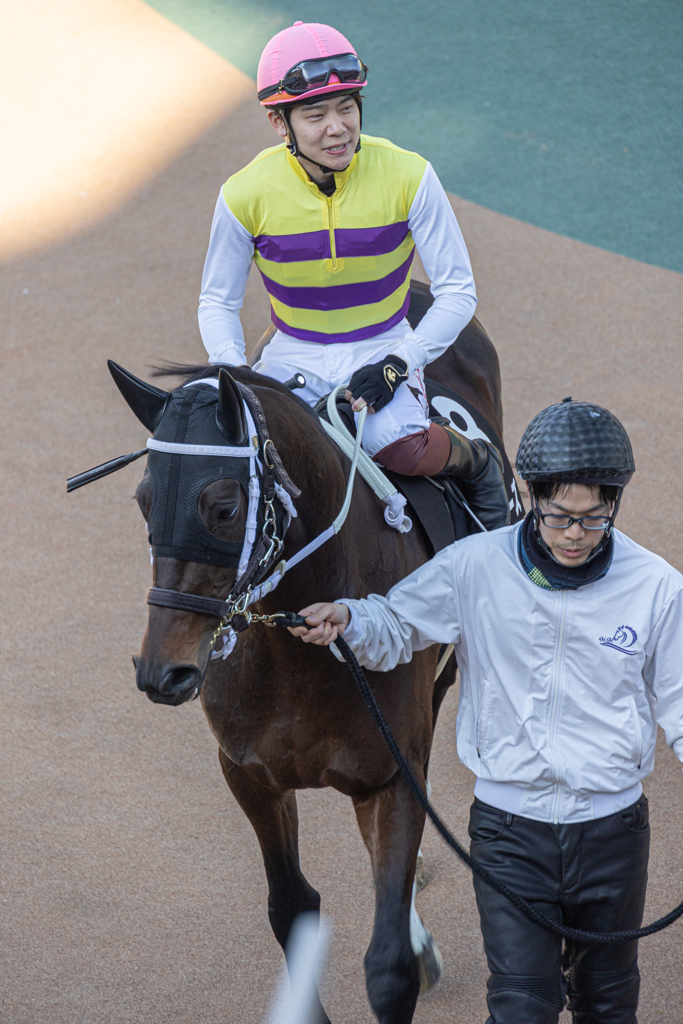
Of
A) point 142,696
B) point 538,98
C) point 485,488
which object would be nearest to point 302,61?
point 485,488

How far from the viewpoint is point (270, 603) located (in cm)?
228

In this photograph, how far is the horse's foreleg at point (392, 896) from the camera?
2365mm

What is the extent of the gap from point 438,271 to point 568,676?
1.35 metres

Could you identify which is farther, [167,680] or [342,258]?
[342,258]

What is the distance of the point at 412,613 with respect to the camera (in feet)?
7.23

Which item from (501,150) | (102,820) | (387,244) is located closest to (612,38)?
(501,150)

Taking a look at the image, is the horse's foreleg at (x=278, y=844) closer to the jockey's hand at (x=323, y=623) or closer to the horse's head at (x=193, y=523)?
the jockey's hand at (x=323, y=623)

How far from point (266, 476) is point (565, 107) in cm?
723

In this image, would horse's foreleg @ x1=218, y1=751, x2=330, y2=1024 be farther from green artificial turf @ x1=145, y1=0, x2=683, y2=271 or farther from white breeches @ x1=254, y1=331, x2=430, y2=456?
green artificial turf @ x1=145, y1=0, x2=683, y2=271

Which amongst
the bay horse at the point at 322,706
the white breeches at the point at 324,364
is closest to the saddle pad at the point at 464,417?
the white breeches at the point at 324,364

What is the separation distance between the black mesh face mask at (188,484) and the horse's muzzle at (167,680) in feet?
0.65

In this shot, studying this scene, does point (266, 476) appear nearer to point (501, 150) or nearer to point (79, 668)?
point (79, 668)

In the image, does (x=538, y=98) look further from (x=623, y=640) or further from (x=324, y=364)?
(x=623, y=640)

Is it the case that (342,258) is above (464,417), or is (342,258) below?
above
